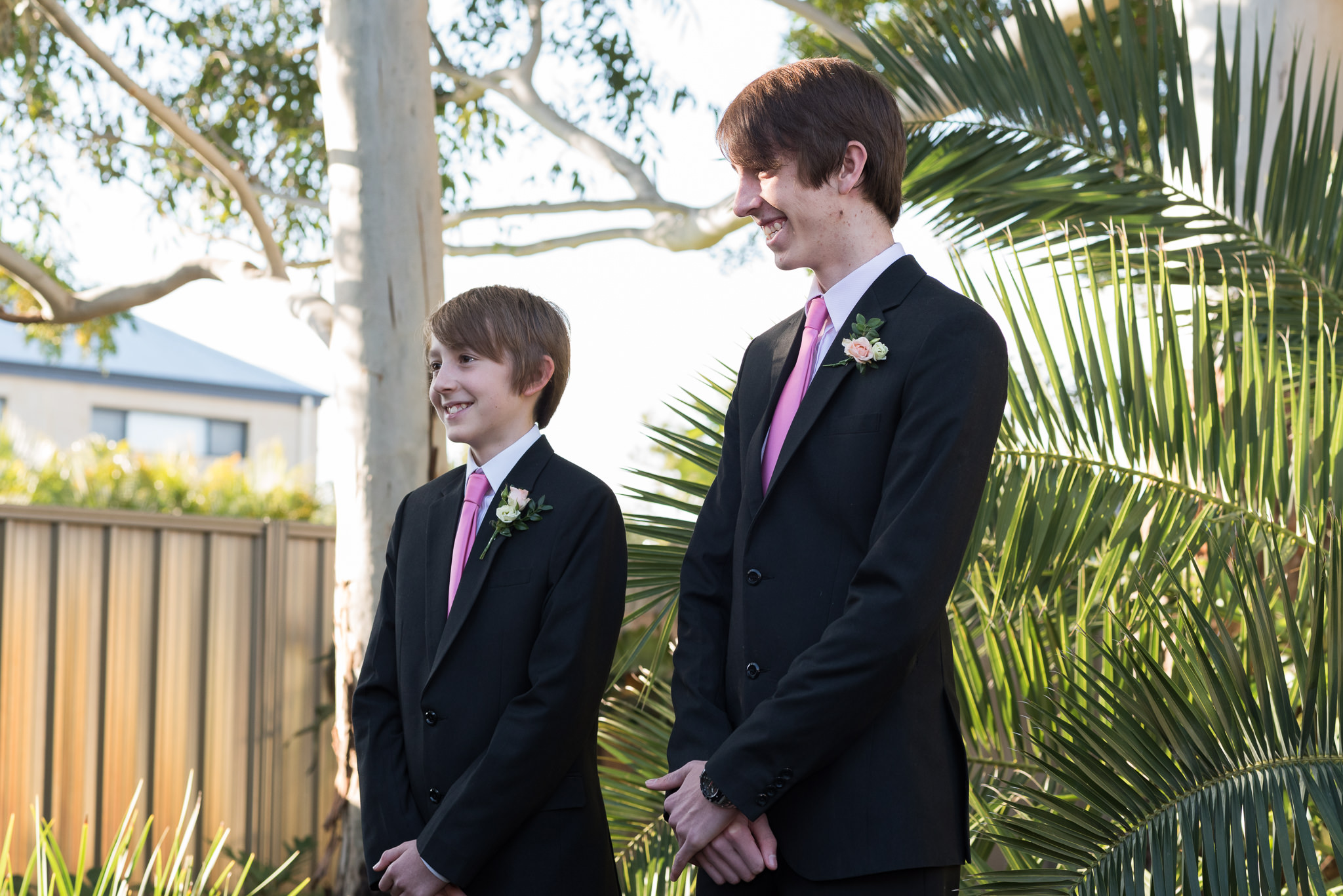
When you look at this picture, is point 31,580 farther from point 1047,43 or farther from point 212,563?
point 1047,43

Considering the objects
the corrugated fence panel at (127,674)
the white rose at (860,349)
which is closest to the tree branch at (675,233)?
the corrugated fence panel at (127,674)

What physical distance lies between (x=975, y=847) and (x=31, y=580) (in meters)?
4.28

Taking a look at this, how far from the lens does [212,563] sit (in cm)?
572

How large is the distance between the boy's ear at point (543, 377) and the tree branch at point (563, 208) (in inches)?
184

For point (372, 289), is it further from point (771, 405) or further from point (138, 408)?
point (138, 408)

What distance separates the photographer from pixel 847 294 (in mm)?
1517

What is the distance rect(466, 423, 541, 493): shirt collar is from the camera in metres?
1.96

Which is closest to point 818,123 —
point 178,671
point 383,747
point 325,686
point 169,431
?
point 383,747

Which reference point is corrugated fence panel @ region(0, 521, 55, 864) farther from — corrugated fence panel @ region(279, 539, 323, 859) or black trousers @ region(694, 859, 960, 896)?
black trousers @ region(694, 859, 960, 896)

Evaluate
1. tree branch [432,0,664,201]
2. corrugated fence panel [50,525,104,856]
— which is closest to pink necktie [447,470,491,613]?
corrugated fence panel [50,525,104,856]

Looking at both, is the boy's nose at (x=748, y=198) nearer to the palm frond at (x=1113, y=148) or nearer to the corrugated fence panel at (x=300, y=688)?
the palm frond at (x=1113, y=148)

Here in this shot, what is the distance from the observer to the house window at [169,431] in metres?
22.1

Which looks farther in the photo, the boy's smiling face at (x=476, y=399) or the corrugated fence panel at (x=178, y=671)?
the corrugated fence panel at (x=178, y=671)

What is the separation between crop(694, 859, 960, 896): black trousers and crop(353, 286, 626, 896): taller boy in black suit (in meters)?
0.46
